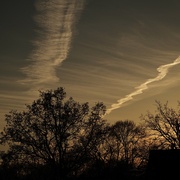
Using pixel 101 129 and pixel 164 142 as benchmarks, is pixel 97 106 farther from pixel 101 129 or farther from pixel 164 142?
pixel 164 142

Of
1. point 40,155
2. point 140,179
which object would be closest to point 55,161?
point 40,155

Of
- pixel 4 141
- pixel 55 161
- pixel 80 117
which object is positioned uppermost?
pixel 80 117

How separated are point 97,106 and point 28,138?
366 inches

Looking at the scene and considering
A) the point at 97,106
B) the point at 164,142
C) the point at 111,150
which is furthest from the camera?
the point at 111,150

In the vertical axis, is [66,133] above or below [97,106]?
below

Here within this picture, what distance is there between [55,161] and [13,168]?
499 centimetres

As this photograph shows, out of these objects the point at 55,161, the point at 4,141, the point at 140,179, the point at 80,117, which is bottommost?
the point at 140,179

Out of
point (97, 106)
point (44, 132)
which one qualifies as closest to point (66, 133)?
point (44, 132)

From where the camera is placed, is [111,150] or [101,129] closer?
[101,129]

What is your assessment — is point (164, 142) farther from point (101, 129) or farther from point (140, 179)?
point (101, 129)

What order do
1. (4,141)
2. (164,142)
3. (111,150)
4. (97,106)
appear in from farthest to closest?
(111,150), (164,142), (97,106), (4,141)

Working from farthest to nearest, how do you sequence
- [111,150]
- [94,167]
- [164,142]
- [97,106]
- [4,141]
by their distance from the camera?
[111,150], [94,167], [164,142], [97,106], [4,141]

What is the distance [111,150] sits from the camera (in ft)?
193

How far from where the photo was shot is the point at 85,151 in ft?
127
